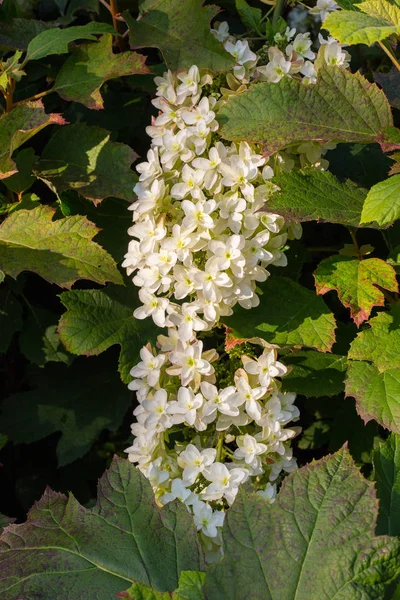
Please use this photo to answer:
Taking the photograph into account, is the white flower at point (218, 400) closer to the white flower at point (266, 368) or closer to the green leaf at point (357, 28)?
the white flower at point (266, 368)

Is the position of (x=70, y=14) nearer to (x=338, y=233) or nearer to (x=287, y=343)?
(x=338, y=233)

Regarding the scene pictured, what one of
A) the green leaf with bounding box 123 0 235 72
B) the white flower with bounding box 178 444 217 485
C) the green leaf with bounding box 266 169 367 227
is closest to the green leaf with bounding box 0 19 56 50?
the green leaf with bounding box 123 0 235 72

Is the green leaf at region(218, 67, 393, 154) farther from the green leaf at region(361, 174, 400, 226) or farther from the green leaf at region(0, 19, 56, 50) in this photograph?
the green leaf at region(0, 19, 56, 50)

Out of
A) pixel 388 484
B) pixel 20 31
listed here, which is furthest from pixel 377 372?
pixel 20 31

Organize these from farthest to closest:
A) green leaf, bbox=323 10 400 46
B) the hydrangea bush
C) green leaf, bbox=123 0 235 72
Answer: green leaf, bbox=123 0 235 72 → green leaf, bbox=323 10 400 46 → the hydrangea bush

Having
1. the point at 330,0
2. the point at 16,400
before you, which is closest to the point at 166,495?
the point at 16,400

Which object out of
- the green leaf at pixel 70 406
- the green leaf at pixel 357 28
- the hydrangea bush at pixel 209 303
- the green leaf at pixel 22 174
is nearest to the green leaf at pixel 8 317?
the hydrangea bush at pixel 209 303
